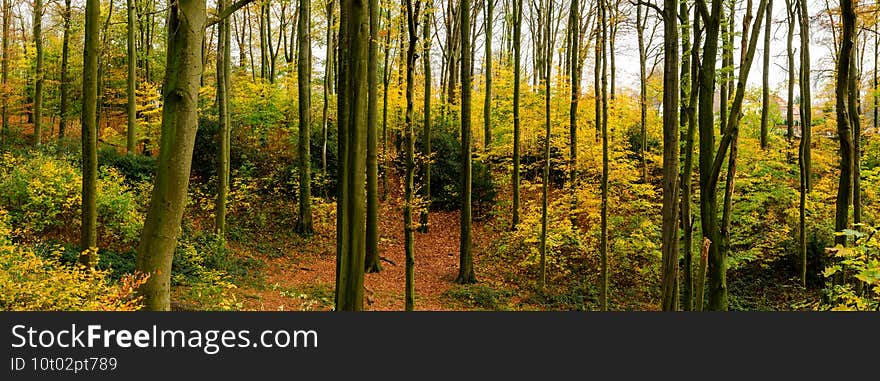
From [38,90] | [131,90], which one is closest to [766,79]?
[131,90]

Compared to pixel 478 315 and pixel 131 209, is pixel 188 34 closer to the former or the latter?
pixel 478 315

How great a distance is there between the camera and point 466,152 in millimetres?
12367

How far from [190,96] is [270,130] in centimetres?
1437

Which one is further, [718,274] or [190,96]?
[718,274]

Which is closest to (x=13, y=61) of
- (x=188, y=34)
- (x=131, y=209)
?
(x=131, y=209)

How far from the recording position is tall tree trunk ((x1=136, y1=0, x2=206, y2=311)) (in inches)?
192

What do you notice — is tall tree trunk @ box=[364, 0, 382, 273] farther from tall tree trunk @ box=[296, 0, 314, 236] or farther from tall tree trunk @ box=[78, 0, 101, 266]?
tall tree trunk @ box=[78, 0, 101, 266]

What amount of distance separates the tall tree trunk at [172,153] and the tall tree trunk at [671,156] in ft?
16.8

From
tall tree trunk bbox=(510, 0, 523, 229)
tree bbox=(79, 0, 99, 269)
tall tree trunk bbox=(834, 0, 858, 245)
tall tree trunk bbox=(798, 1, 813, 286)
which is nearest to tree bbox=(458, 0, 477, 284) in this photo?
tall tree trunk bbox=(510, 0, 523, 229)

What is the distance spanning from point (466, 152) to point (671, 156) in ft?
21.7

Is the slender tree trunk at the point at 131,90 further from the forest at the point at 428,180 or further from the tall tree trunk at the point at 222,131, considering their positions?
the tall tree trunk at the point at 222,131

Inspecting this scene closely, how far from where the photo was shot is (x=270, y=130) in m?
18.8

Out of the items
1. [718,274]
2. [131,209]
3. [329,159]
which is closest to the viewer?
[718,274]

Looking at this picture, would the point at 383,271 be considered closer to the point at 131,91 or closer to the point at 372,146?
the point at 372,146
